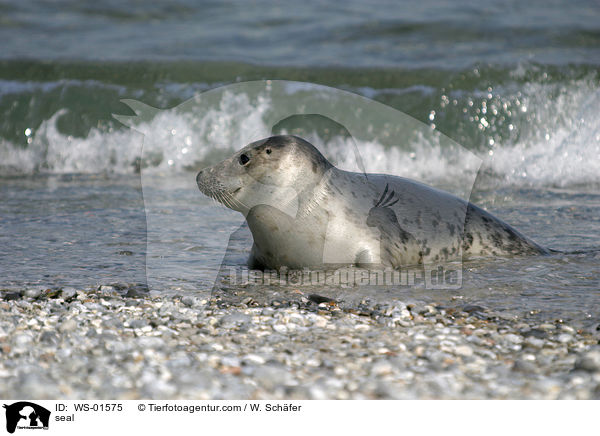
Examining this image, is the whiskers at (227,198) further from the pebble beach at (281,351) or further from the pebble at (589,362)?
the pebble at (589,362)

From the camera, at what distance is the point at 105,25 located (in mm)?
13008

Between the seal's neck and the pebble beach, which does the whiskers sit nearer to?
the seal's neck

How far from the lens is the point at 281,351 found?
124 inches

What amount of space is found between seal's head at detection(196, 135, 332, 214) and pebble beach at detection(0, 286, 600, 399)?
73cm

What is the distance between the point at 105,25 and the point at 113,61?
193 cm

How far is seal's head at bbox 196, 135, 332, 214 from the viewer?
14.6ft

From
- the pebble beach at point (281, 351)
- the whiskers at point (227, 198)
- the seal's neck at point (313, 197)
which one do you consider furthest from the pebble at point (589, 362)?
the whiskers at point (227, 198)

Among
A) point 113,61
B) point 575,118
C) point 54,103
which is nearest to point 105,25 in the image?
point 113,61

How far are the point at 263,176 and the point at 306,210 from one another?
315mm

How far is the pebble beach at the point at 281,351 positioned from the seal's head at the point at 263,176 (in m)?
0.73

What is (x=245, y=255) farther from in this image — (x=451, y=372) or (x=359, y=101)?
(x=359, y=101)
